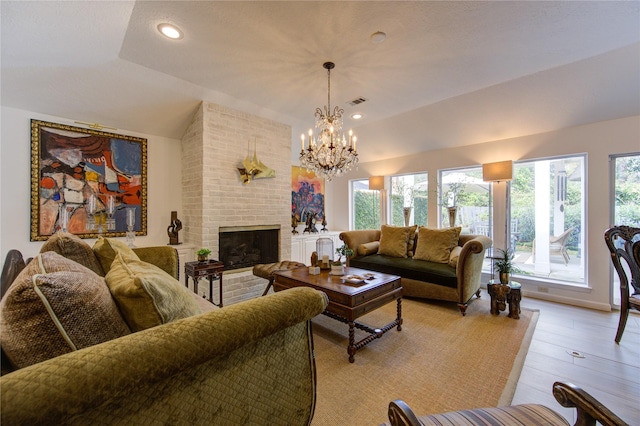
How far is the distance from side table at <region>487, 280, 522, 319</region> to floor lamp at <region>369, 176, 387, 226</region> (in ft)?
8.72

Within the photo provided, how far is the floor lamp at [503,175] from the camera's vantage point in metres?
3.59

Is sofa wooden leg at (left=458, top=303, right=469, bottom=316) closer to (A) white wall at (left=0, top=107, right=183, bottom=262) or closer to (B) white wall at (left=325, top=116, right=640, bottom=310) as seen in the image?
(B) white wall at (left=325, top=116, right=640, bottom=310)

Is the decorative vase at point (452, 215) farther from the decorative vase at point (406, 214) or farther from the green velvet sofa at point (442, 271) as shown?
the decorative vase at point (406, 214)

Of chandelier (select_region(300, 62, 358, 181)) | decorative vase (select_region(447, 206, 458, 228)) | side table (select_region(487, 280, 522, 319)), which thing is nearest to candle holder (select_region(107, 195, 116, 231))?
chandelier (select_region(300, 62, 358, 181))

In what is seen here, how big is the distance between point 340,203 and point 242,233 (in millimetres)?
2887

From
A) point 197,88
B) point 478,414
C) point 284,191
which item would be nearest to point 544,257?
point 478,414

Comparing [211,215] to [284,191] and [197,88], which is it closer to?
[284,191]

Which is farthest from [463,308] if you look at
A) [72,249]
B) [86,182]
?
[86,182]

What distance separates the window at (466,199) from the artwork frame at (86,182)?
15.8ft

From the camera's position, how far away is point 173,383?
766 mm

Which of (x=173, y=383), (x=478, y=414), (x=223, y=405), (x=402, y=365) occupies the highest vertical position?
(x=173, y=383)

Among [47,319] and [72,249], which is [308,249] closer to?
[72,249]

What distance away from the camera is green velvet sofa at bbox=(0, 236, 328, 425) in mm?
547

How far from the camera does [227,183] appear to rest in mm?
3688
